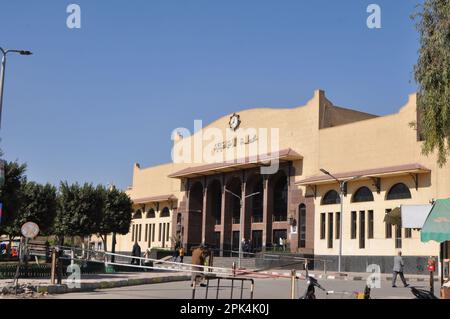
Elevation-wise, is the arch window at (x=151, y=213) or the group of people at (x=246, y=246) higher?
the arch window at (x=151, y=213)

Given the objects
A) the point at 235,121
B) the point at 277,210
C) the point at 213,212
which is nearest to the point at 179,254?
the point at 277,210

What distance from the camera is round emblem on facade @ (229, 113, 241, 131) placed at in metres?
55.5

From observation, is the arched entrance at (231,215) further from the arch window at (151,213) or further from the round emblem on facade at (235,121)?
the arch window at (151,213)

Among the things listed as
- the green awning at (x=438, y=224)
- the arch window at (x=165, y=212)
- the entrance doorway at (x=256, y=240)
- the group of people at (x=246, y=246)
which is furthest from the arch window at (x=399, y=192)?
the arch window at (x=165, y=212)

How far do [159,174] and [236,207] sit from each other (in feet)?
50.4

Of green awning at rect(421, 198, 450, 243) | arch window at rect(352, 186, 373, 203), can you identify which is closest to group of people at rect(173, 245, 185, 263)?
arch window at rect(352, 186, 373, 203)

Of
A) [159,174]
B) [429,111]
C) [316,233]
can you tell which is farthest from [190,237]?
[429,111]

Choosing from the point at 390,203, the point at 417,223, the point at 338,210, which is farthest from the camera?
the point at 338,210

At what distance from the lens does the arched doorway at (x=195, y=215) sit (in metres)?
61.0

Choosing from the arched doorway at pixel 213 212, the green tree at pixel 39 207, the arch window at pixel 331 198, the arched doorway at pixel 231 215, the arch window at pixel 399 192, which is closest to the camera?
the green tree at pixel 39 207

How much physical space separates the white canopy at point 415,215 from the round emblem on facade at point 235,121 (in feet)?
120

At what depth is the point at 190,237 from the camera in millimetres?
60938

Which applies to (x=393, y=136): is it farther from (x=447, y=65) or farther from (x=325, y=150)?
(x=447, y=65)

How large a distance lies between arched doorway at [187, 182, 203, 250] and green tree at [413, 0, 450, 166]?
135ft
